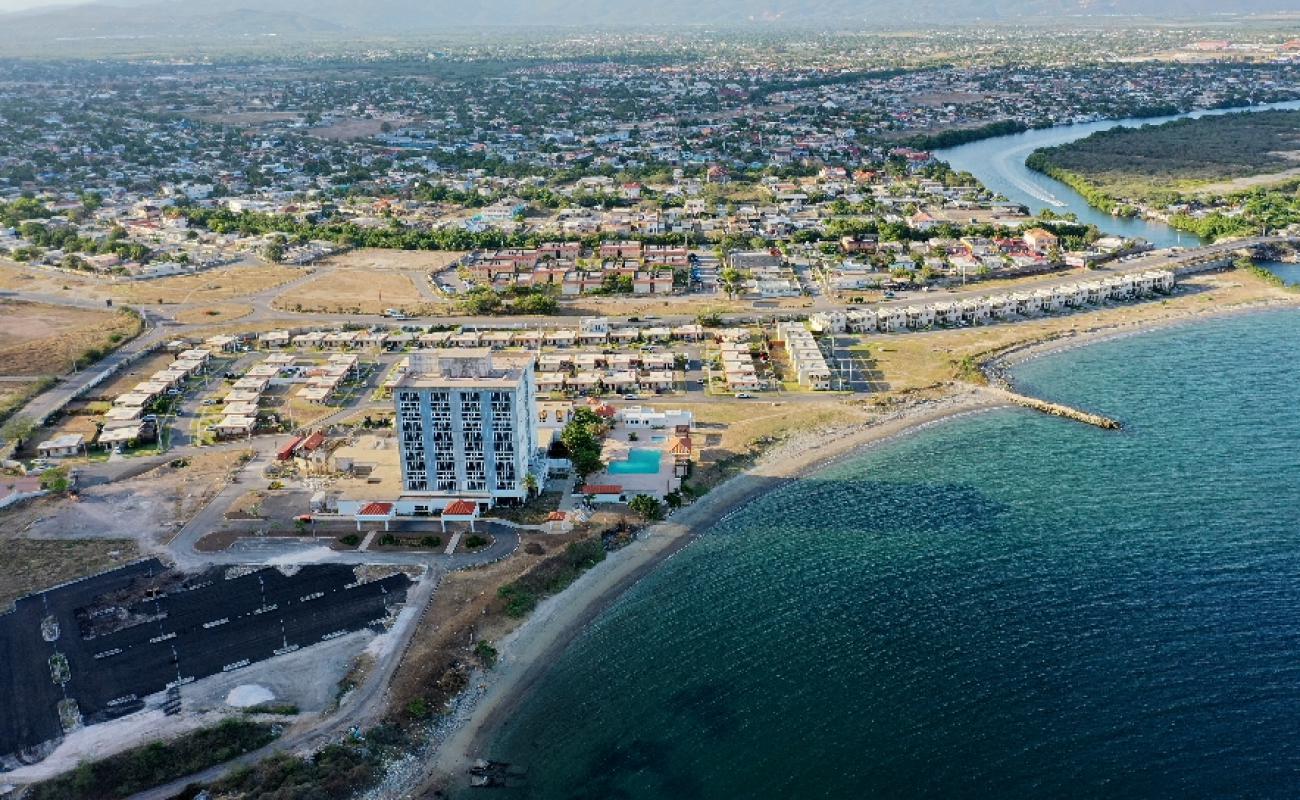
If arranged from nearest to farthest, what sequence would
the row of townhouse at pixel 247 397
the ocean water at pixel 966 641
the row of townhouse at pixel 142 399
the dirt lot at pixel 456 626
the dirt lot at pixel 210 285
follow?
the ocean water at pixel 966 641, the dirt lot at pixel 456 626, the row of townhouse at pixel 142 399, the row of townhouse at pixel 247 397, the dirt lot at pixel 210 285

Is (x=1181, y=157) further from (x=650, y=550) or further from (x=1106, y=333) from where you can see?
(x=650, y=550)

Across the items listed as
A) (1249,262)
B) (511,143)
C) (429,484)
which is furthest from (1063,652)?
(511,143)

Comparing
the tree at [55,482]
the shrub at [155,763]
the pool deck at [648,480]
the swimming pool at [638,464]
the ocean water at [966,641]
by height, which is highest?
the tree at [55,482]

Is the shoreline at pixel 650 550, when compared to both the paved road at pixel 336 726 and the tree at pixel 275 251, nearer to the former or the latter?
the paved road at pixel 336 726

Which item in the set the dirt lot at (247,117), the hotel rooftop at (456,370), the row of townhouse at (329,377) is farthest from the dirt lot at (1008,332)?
the dirt lot at (247,117)

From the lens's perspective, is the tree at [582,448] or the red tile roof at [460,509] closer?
the red tile roof at [460,509]

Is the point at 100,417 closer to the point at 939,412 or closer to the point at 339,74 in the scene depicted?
the point at 939,412
